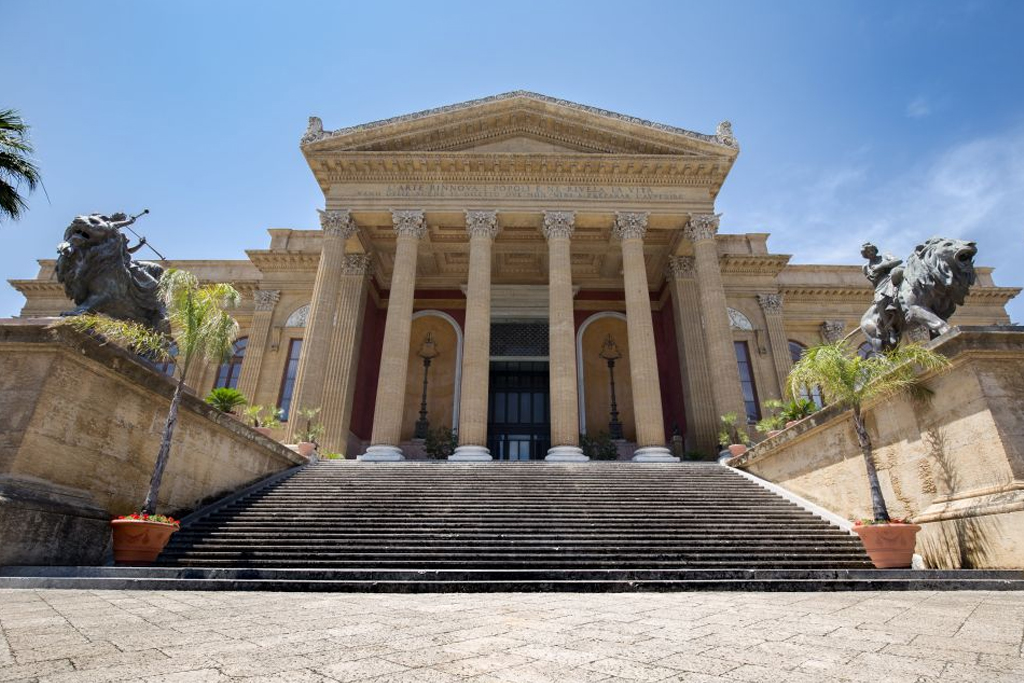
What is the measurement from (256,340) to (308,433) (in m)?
9.01

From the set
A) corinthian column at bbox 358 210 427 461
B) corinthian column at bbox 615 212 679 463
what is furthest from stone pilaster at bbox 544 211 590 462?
corinthian column at bbox 358 210 427 461

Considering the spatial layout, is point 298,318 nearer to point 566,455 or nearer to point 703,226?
point 566,455

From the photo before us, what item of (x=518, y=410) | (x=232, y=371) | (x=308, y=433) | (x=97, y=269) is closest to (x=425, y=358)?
(x=518, y=410)

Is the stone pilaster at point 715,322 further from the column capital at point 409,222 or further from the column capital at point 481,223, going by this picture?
the column capital at point 409,222

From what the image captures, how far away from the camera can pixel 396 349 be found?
16469mm

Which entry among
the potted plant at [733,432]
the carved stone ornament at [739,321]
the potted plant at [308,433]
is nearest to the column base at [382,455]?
the potted plant at [308,433]

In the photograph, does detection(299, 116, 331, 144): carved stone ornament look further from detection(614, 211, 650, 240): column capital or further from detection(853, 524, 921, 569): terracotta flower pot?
detection(853, 524, 921, 569): terracotta flower pot

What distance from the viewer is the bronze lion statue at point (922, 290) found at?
7.56m

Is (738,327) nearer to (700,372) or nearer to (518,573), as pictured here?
(700,372)

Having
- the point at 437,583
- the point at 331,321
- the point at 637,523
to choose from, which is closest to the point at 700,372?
the point at 637,523

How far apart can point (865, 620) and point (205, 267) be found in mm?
28078

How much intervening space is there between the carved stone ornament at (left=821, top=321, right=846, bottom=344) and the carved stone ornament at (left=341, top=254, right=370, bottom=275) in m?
21.2

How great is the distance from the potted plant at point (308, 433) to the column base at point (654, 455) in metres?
9.46

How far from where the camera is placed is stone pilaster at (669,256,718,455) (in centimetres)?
1842
